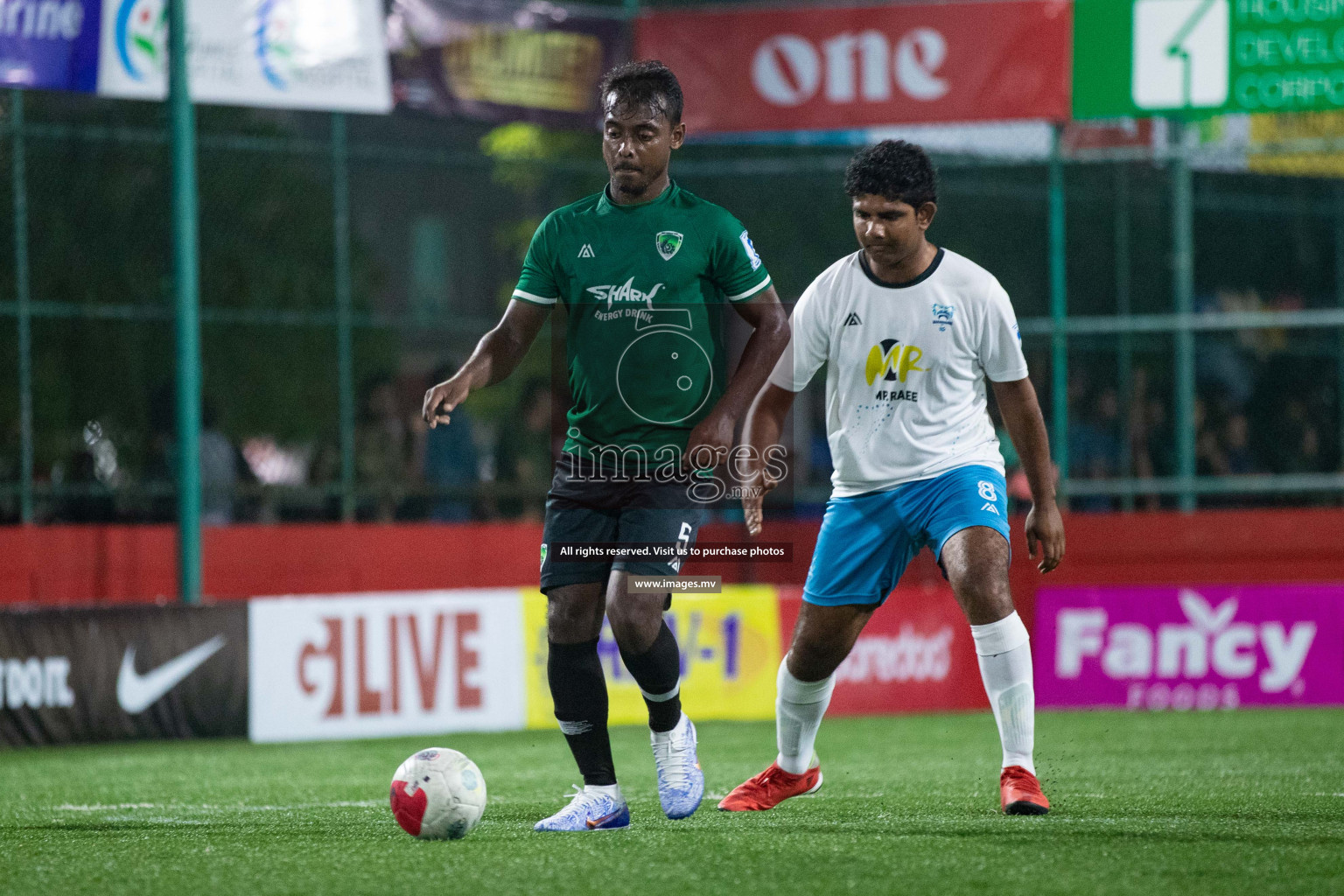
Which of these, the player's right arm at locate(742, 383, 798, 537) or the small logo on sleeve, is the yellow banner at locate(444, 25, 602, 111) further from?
the small logo on sleeve

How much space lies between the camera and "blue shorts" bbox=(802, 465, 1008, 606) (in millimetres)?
5977

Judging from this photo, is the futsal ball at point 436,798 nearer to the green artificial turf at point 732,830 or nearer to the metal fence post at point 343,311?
the green artificial turf at point 732,830

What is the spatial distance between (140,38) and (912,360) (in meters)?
7.88

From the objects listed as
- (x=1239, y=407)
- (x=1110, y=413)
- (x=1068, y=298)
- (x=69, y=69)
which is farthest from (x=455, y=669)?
(x=1068, y=298)

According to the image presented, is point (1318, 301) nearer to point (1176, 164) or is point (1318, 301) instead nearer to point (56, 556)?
point (1176, 164)

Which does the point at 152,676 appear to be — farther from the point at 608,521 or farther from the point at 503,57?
the point at 503,57

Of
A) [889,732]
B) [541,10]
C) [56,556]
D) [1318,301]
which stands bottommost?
[889,732]

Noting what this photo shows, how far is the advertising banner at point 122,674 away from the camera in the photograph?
408 inches

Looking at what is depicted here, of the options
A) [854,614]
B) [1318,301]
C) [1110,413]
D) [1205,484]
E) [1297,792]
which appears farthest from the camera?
[1318,301]

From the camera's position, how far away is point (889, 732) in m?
10.9

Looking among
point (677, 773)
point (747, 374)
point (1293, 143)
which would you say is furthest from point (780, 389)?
point (1293, 143)

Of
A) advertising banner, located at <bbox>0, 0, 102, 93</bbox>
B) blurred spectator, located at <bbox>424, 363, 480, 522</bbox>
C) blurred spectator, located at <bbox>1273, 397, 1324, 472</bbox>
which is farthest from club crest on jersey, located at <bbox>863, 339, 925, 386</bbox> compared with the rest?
blurred spectator, located at <bbox>1273, 397, 1324, 472</bbox>

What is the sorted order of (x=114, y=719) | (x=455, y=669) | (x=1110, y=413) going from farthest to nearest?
(x=1110, y=413)
(x=455, y=669)
(x=114, y=719)

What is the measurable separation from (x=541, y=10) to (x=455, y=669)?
5.87 meters
